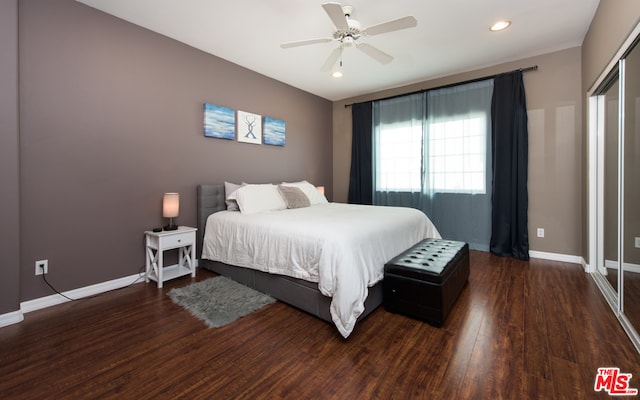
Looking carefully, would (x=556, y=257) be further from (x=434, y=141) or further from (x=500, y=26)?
(x=500, y=26)

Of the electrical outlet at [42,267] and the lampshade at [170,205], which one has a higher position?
the lampshade at [170,205]

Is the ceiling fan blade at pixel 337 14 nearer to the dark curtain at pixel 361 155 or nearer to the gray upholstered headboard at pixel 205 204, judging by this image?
the gray upholstered headboard at pixel 205 204

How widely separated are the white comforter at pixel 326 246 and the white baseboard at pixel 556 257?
1.78 meters

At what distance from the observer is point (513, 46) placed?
3385 mm

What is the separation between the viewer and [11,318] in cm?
204

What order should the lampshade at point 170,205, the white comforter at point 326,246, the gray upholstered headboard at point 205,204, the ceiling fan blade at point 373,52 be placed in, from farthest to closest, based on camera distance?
the gray upholstered headboard at point 205,204 → the lampshade at point 170,205 → the ceiling fan blade at point 373,52 → the white comforter at point 326,246

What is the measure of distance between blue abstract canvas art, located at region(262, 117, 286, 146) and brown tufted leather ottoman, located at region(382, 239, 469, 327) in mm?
2789

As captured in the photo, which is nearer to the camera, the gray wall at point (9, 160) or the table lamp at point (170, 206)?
the gray wall at point (9, 160)

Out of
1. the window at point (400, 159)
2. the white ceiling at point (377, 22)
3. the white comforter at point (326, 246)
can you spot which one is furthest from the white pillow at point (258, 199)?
the window at point (400, 159)

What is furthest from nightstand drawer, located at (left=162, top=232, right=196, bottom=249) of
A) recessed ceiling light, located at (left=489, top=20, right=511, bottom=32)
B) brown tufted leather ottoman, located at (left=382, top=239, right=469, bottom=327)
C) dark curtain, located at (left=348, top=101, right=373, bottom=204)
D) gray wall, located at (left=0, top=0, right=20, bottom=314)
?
recessed ceiling light, located at (left=489, top=20, right=511, bottom=32)

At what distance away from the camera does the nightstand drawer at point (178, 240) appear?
277 centimetres

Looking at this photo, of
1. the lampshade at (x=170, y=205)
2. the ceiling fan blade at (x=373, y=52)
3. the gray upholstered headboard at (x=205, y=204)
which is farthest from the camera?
the gray upholstered headboard at (x=205, y=204)

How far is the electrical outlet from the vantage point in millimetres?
2305

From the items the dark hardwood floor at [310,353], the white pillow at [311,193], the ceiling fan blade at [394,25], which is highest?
the ceiling fan blade at [394,25]
